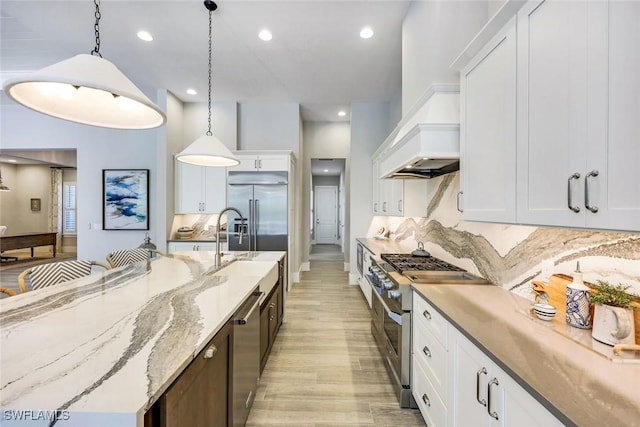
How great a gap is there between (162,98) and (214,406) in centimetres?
491

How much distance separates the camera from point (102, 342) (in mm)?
960

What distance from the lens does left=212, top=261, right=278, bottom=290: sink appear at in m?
2.15

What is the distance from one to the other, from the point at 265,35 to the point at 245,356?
3.33 m

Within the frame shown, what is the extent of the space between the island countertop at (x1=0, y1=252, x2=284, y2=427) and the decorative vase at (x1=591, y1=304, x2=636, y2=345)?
1543 millimetres

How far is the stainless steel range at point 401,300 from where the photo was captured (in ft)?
6.21

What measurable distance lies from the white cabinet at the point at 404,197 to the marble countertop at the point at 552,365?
1.72 metres

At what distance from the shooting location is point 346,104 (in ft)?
16.7

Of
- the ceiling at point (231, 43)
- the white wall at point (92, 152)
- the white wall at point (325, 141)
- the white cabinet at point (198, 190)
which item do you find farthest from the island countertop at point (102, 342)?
the white wall at point (325, 141)

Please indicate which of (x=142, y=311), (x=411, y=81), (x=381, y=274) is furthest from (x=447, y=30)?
(x=142, y=311)

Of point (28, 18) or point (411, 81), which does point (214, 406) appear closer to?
point (411, 81)

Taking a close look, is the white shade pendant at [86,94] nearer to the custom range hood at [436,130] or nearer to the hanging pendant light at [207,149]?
the hanging pendant light at [207,149]

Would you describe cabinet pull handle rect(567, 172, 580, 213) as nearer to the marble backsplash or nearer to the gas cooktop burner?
the marble backsplash

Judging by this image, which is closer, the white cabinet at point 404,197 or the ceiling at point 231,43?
the ceiling at point 231,43

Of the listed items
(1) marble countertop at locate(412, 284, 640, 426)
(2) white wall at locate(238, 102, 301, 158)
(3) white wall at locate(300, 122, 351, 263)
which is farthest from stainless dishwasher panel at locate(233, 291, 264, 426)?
(3) white wall at locate(300, 122, 351, 263)
